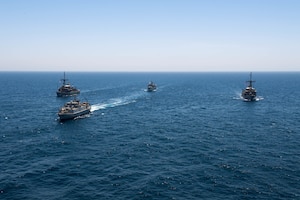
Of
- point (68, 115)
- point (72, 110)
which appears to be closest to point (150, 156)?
point (68, 115)

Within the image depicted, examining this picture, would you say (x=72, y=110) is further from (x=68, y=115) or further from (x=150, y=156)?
(x=150, y=156)

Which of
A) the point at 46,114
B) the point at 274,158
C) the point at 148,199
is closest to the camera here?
the point at 148,199

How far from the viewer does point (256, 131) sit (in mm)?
105812

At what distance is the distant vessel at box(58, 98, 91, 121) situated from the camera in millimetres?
124125

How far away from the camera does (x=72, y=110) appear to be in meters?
128

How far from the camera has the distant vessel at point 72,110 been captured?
124 meters

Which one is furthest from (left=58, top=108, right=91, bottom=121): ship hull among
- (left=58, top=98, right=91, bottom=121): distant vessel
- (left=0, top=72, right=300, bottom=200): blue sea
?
(left=0, top=72, right=300, bottom=200): blue sea

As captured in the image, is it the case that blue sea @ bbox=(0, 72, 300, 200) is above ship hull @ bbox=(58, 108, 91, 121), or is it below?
below

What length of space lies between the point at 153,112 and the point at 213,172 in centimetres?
8045

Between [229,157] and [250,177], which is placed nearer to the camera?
[250,177]

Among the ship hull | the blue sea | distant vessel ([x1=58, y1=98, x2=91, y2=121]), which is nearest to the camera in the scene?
the blue sea

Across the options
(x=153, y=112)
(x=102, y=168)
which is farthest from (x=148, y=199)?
(x=153, y=112)

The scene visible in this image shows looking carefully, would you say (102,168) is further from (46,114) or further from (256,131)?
(46,114)

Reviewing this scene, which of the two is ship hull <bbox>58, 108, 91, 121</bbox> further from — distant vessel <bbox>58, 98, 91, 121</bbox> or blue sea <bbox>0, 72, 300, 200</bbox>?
blue sea <bbox>0, 72, 300, 200</bbox>
